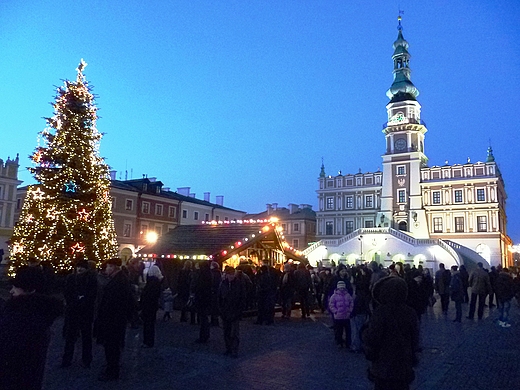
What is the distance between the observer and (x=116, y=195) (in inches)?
1714

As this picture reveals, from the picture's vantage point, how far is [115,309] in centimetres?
678

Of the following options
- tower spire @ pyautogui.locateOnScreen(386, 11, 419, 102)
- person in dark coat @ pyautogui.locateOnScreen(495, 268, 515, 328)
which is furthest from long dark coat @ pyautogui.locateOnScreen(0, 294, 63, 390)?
tower spire @ pyautogui.locateOnScreen(386, 11, 419, 102)

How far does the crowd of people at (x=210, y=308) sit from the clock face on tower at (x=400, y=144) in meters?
40.2

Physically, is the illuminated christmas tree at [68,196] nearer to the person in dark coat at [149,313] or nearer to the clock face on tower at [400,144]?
the person in dark coat at [149,313]

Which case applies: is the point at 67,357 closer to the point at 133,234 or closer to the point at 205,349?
the point at 205,349

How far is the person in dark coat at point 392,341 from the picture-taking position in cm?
397

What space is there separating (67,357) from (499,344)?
927 cm

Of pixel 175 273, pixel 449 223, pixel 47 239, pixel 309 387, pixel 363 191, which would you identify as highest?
pixel 363 191

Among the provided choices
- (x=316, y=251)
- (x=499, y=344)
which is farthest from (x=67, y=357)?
(x=316, y=251)

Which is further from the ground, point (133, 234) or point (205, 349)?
point (133, 234)

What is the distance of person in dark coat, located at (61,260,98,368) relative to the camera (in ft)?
24.5

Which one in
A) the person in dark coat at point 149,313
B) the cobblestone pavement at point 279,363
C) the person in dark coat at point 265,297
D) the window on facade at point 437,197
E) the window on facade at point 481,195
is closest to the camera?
the cobblestone pavement at point 279,363

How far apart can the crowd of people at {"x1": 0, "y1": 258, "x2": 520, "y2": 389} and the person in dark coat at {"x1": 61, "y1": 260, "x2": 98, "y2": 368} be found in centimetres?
2

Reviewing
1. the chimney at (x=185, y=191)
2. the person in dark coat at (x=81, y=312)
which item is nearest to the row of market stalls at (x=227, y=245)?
the person in dark coat at (x=81, y=312)
